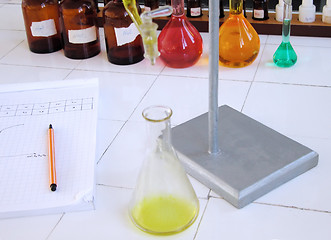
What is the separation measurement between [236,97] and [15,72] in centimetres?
46

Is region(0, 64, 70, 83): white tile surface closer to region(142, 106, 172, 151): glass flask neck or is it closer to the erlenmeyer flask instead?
the erlenmeyer flask

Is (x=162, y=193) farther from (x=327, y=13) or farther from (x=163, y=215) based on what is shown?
(x=327, y=13)

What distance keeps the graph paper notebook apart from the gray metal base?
0.47 ft

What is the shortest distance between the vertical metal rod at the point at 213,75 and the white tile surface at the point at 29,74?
1.40ft

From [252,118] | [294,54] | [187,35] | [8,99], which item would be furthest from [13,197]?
[294,54]

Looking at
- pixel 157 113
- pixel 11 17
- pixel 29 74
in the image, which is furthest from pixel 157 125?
pixel 11 17

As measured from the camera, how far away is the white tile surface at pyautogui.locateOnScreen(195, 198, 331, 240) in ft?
2.19

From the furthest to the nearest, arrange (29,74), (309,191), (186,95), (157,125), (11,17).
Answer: (11,17) → (29,74) → (186,95) → (309,191) → (157,125)

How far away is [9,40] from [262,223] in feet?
2.75

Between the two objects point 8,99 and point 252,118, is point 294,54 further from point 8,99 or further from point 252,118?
point 8,99

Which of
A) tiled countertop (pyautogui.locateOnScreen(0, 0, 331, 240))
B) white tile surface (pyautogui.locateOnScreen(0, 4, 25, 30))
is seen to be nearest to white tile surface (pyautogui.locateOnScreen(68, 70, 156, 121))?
tiled countertop (pyautogui.locateOnScreen(0, 0, 331, 240))

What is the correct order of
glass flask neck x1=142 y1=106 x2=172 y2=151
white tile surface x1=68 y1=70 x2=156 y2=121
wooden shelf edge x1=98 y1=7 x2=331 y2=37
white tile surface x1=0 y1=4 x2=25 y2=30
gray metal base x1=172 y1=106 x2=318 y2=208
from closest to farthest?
glass flask neck x1=142 y1=106 x2=172 y2=151, gray metal base x1=172 y1=106 x2=318 y2=208, white tile surface x1=68 y1=70 x2=156 y2=121, wooden shelf edge x1=98 y1=7 x2=331 y2=37, white tile surface x1=0 y1=4 x2=25 y2=30

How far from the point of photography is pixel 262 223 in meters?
0.69

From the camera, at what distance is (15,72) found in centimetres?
114
